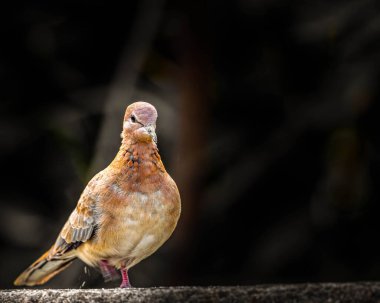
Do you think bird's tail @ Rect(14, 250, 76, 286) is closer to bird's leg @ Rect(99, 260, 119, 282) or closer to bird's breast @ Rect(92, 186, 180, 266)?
bird's leg @ Rect(99, 260, 119, 282)

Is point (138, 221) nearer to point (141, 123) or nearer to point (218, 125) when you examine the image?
point (141, 123)

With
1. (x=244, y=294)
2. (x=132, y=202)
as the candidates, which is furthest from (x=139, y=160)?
(x=244, y=294)

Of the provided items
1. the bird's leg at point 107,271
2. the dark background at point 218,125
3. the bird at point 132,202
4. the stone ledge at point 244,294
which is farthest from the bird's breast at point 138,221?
the dark background at point 218,125

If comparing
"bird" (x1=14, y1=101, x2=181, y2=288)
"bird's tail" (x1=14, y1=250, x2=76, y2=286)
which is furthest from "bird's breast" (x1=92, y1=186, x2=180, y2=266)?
"bird's tail" (x1=14, y1=250, x2=76, y2=286)

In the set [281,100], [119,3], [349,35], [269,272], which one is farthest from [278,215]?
[119,3]

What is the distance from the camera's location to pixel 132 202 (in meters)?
2.93

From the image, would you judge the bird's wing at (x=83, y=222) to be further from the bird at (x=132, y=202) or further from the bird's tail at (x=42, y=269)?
the bird's tail at (x=42, y=269)

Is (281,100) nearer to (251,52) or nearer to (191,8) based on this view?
(251,52)

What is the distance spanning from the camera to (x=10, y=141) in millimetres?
5715

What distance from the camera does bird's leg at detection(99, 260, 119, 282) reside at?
126 inches

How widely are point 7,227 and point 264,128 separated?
1.82m

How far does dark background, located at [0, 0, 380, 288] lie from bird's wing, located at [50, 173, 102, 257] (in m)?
1.45

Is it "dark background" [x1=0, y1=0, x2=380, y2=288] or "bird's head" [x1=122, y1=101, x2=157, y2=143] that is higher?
"dark background" [x1=0, y1=0, x2=380, y2=288]

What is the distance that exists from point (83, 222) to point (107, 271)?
224 mm
